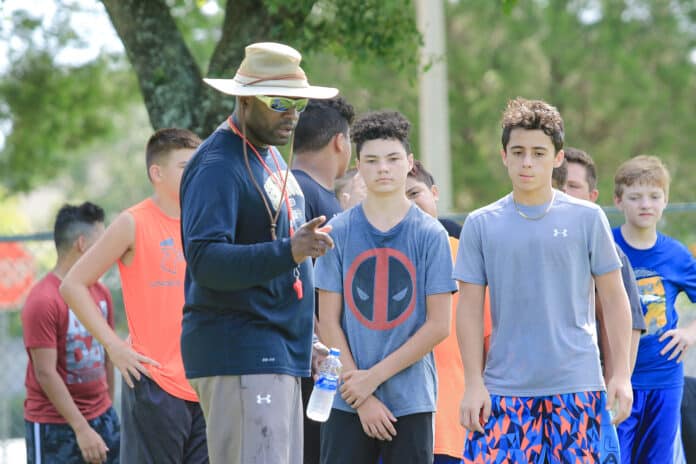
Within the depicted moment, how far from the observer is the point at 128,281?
5586mm

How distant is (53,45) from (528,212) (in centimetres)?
948

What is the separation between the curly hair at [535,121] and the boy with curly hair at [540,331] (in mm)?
155

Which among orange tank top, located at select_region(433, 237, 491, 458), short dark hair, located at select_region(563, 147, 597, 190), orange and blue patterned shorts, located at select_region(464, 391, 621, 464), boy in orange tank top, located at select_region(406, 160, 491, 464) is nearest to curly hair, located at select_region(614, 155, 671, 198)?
short dark hair, located at select_region(563, 147, 597, 190)

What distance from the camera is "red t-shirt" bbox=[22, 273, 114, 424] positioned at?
6.65 metres

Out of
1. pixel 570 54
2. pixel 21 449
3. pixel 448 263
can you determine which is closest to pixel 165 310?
pixel 448 263

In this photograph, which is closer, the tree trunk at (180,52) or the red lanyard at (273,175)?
the red lanyard at (273,175)

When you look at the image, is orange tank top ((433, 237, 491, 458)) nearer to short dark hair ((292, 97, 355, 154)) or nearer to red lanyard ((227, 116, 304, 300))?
short dark hair ((292, 97, 355, 154))

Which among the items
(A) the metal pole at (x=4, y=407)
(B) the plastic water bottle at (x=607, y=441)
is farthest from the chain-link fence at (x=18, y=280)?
(B) the plastic water bottle at (x=607, y=441)

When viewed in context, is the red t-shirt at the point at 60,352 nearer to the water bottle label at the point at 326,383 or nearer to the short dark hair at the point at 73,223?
the short dark hair at the point at 73,223

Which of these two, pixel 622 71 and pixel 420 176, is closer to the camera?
pixel 420 176

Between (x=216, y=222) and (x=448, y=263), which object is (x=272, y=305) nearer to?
(x=216, y=222)

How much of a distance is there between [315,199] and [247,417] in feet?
6.09

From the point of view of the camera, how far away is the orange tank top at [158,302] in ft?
18.0

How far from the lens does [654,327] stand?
241 inches
